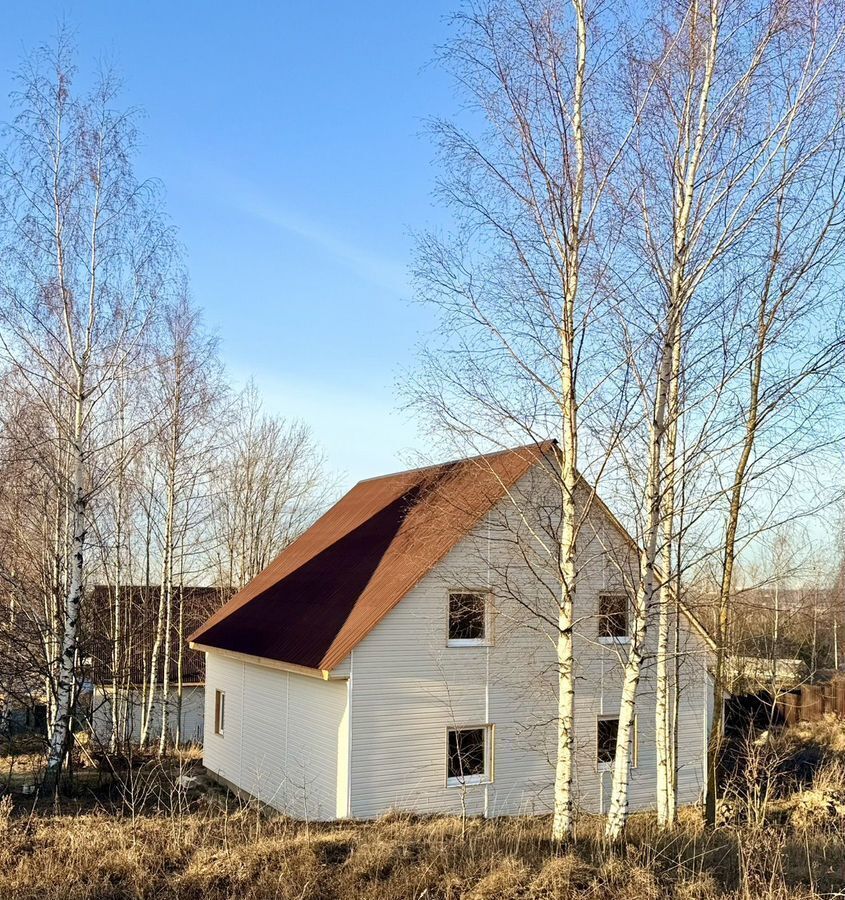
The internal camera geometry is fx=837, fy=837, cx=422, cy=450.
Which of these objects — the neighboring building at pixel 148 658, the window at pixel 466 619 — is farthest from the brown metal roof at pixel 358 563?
the neighboring building at pixel 148 658

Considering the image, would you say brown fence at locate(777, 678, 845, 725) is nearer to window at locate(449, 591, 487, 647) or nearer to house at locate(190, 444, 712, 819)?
house at locate(190, 444, 712, 819)

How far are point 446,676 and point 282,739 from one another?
3574 mm

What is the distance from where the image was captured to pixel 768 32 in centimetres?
902

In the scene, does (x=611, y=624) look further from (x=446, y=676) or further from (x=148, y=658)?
(x=148, y=658)

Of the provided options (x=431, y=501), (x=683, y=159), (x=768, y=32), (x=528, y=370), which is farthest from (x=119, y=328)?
(x=768, y=32)

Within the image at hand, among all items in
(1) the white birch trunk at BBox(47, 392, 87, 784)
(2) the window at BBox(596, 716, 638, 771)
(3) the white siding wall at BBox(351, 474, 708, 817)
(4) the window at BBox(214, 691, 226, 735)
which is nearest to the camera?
(1) the white birch trunk at BBox(47, 392, 87, 784)

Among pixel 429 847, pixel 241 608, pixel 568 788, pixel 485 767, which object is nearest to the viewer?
pixel 429 847

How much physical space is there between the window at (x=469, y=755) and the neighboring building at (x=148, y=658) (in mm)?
10799

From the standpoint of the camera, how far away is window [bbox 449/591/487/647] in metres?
14.7

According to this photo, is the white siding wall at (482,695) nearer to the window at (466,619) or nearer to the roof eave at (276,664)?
the window at (466,619)

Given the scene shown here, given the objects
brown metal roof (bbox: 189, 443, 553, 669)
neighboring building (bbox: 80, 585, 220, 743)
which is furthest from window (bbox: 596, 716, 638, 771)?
neighboring building (bbox: 80, 585, 220, 743)

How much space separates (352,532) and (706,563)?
28.0ft

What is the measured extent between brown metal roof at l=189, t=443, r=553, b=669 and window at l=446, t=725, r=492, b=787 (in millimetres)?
2710

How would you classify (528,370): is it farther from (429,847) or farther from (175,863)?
(175,863)
